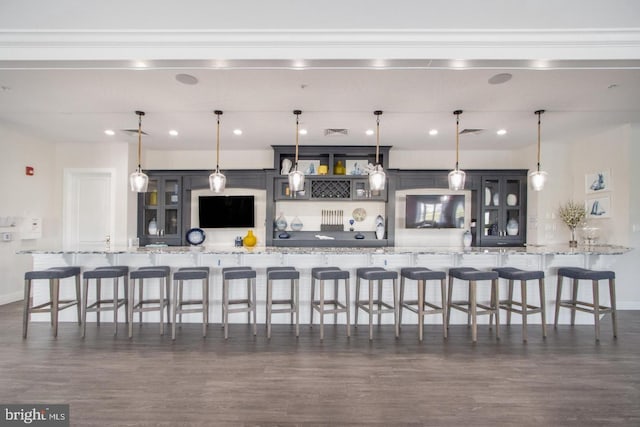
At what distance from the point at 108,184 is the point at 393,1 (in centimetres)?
541

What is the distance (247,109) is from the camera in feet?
12.8

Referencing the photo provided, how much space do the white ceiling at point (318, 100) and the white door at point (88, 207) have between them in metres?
0.69

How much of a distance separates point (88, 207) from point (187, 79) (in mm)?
3928

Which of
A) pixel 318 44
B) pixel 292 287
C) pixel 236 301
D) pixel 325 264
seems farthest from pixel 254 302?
pixel 318 44

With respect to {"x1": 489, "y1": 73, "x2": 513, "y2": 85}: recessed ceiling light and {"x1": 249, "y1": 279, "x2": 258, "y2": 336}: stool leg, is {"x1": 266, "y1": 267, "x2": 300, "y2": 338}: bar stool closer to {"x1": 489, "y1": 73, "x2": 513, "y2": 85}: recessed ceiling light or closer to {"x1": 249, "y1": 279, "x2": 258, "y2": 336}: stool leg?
{"x1": 249, "y1": 279, "x2": 258, "y2": 336}: stool leg

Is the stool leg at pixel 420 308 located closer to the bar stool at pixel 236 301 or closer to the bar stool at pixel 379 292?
the bar stool at pixel 379 292

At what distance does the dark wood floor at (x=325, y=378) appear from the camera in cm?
216

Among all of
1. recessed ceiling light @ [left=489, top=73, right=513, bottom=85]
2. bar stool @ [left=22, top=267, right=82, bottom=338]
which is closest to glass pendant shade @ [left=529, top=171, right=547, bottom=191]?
recessed ceiling light @ [left=489, top=73, right=513, bottom=85]

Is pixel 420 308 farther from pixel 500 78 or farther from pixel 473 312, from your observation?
pixel 500 78

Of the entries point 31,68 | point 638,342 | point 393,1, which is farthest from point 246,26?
point 638,342

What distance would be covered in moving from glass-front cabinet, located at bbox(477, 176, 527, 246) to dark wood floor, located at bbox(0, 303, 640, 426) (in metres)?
2.27

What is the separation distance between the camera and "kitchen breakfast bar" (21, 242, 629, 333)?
3943mm

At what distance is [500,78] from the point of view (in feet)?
9.81

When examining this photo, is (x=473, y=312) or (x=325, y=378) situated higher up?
(x=473, y=312)
